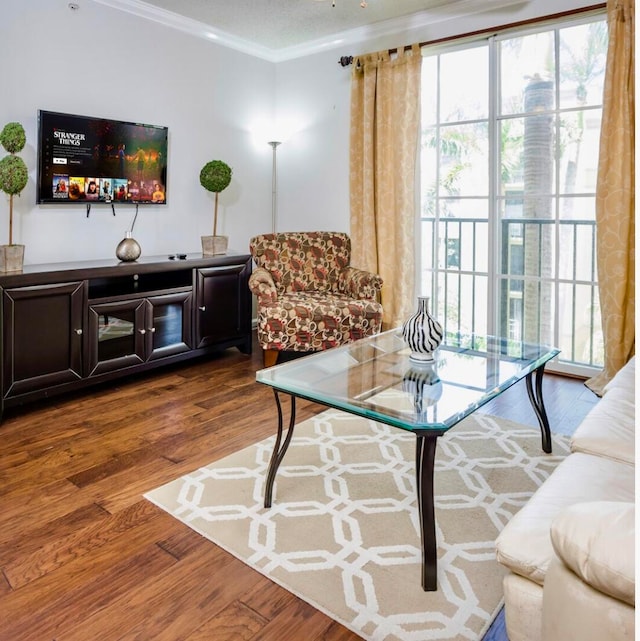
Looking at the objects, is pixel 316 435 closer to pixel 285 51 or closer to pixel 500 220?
pixel 500 220

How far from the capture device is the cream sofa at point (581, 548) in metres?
0.82

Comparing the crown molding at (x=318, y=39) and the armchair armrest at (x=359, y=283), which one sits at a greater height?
the crown molding at (x=318, y=39)

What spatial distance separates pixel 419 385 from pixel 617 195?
2110mm

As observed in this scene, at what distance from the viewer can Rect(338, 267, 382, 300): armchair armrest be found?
13.4 ft

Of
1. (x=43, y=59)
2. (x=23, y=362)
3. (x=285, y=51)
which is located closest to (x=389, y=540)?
(x=23, y=362)

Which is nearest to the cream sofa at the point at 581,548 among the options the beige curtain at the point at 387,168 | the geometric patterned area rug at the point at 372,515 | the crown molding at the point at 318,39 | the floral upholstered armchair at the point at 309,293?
the geometric patterned area rug at the point at 372,515

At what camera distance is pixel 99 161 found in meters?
3.72

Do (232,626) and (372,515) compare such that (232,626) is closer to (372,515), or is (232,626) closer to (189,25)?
(372,515)

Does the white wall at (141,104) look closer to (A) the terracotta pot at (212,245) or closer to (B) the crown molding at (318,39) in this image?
(B) the crown molding at (318,39)

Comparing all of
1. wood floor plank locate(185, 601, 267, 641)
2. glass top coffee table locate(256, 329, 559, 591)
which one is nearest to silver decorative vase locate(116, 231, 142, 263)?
glass top coffee table locate(256, 329, 559, 591)

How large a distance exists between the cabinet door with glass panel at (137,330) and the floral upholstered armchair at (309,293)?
0.54 metres

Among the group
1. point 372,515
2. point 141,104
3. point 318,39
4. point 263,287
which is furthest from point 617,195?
point 141,104

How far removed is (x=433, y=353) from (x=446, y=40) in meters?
2.68

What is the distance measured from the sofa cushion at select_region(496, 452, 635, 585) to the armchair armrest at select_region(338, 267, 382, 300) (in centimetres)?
253
